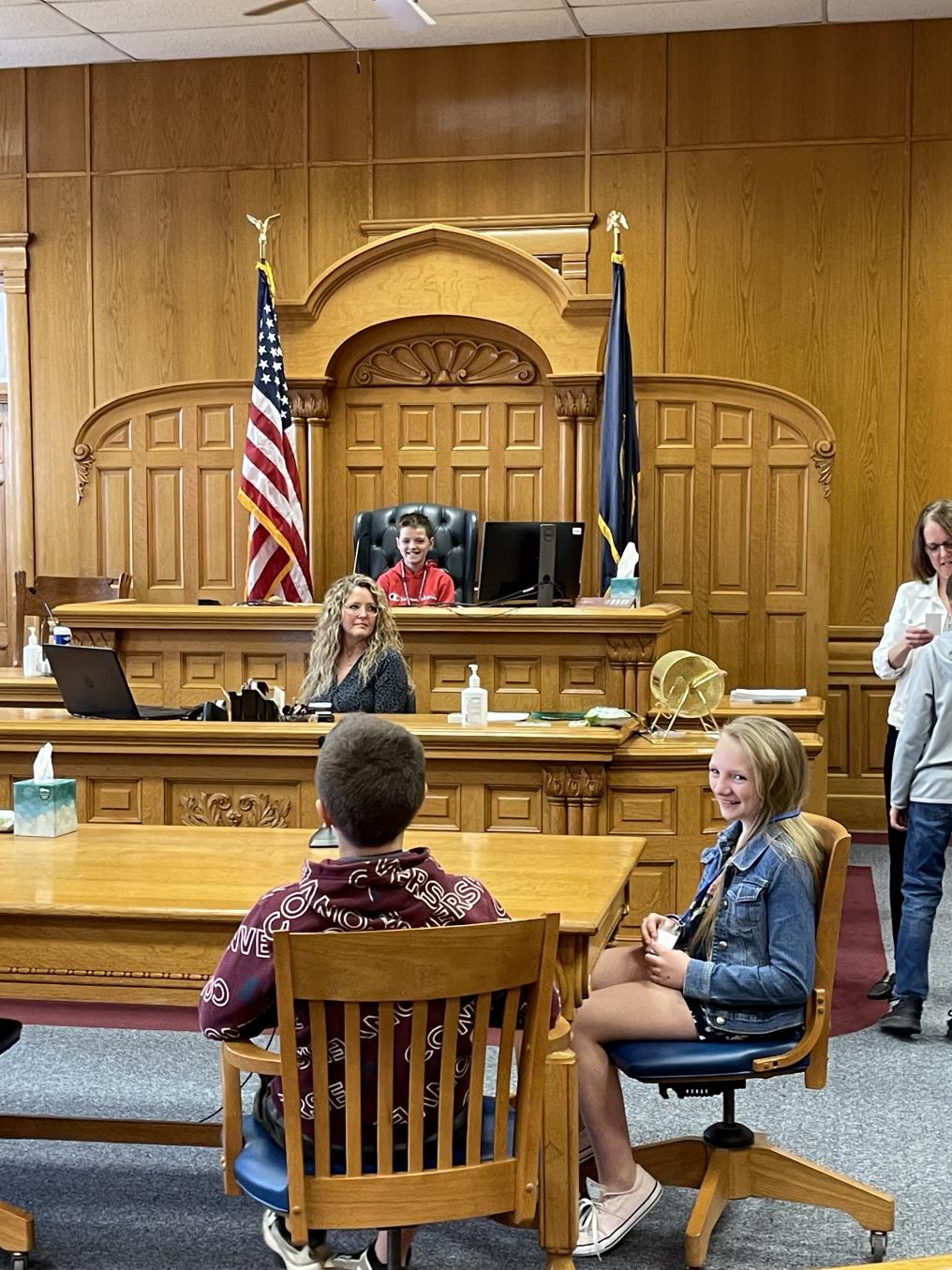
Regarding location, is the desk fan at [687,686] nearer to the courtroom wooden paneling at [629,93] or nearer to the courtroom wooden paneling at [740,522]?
the courtroom wooden paneling at [740,522]

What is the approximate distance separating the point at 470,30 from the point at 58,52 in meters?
2.53

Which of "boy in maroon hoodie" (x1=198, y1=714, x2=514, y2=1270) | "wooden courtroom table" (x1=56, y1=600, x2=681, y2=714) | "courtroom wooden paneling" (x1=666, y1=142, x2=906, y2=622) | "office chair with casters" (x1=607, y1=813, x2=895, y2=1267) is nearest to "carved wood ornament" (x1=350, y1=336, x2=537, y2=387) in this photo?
"courtroom wooden paneling" (x1=666, y1=142, x2=906, y2=622)

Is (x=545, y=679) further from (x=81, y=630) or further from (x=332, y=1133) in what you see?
(x=332, y=1133)

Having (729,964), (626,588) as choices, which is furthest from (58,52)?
(729,964)

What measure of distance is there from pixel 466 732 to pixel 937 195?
530cm

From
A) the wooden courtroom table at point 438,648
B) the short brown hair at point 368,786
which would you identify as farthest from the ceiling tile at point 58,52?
the short brown hair at point 368,786

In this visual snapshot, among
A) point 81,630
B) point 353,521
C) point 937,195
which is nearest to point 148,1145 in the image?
→ point 81,630

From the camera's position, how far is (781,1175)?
3.00 m

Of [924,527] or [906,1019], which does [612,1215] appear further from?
[924,527]

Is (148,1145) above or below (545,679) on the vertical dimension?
below

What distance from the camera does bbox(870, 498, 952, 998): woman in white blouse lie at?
484 centimetres

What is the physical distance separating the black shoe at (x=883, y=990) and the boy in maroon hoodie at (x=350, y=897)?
281cm

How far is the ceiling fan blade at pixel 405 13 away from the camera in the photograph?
5809 mm

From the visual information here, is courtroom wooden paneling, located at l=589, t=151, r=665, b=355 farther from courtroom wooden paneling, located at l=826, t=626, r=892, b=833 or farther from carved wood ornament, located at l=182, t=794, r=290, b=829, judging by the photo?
carved wood ornament, located at l=182, t=794, r=290, b=829
